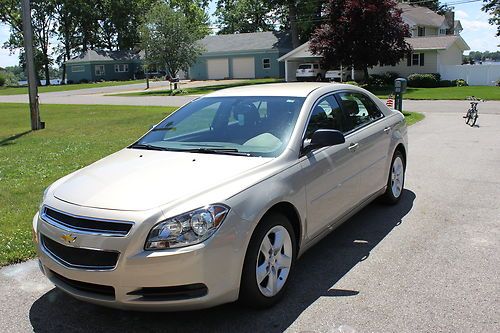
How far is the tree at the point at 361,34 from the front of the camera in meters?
32.5

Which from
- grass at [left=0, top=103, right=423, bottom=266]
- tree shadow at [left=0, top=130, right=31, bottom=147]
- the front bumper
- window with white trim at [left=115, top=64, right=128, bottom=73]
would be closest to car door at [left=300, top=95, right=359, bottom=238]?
the front bumper

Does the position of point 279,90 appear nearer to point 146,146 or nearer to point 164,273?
point 146,146

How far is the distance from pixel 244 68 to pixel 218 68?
3545 mm

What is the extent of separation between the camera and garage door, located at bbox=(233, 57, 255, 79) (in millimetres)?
58781

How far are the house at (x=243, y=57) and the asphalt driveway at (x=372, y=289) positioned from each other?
52.3 m

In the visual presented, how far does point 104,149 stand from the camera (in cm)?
1138

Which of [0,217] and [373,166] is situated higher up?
[373,166]

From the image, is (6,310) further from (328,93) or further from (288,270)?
(328,93)

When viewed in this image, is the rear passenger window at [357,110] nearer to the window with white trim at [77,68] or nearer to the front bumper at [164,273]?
the front bumper at [164,273]

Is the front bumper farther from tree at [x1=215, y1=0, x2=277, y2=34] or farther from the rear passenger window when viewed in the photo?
tree at [x1=215, y1=0, x2=277, y2=34]

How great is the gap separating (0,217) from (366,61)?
30583mm

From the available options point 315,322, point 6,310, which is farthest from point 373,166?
point 6,310

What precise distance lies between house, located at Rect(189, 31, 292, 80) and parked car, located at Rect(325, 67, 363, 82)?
13715 mm

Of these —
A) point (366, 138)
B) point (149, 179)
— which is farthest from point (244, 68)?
point (149, 179)
